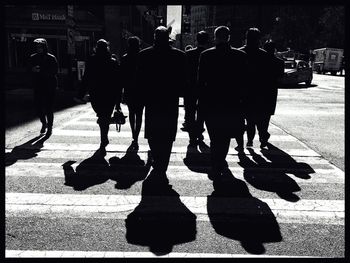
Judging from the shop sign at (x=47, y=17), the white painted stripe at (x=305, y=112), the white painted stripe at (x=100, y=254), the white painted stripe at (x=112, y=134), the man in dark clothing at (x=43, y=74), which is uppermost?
the shop sign at (x=47, y=17)

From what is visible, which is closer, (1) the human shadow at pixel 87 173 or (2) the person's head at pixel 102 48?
(1) the human shadow at pixel 87 173

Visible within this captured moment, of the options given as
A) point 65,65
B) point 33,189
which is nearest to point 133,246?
point 33,189

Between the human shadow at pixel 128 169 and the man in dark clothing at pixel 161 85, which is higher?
the man in dark clothing at pixel 161 85

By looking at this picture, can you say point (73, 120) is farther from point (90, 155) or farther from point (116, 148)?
point (90, 155)

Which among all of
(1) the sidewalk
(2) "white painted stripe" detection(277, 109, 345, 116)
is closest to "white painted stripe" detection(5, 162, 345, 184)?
(1) the sidewalk

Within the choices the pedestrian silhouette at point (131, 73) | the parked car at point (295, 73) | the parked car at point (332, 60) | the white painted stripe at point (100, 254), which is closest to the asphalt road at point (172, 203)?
the white painted stripe at point (100, 254)

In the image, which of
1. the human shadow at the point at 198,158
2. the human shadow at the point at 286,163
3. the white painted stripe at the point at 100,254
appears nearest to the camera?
the white painted stripe at the point at 100,254

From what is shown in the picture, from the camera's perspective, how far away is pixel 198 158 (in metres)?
7.12

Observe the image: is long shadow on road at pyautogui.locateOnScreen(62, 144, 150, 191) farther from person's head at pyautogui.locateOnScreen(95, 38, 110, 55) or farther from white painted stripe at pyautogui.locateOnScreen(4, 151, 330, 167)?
person's head at pyautogui.locateOnScreen(95, 38, 110, 55)

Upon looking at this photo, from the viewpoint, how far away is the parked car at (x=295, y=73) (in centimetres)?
2542

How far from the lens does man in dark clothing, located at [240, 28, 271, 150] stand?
6.91 metres

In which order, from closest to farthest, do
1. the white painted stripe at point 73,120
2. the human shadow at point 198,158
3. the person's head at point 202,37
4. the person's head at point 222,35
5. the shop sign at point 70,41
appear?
the person's head at point 222,35 → the human shadow at point 198,158 → the person's head at point 202,37 → the white painted stripe at point 73,120 → the shop sign at point 70,41

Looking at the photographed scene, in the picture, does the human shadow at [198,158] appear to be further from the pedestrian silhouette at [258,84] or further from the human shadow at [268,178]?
the pedestrian silhouette at [258,84]

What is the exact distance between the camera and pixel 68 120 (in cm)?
1093
